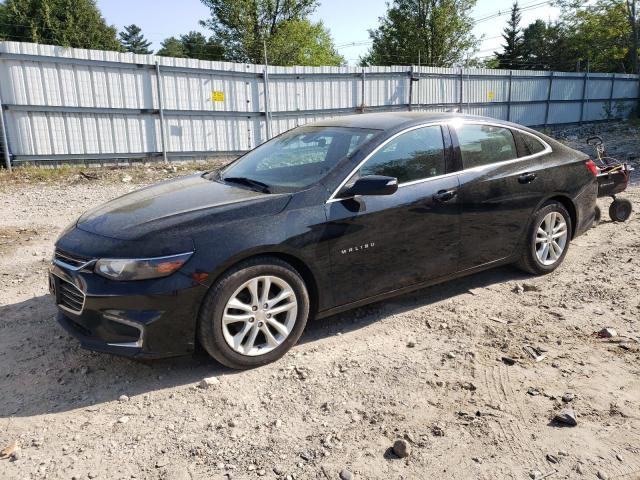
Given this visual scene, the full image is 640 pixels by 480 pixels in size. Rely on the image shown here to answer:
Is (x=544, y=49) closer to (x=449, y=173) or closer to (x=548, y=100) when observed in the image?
(x=548, y=100)

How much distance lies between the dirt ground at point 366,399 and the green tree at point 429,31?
117 ft

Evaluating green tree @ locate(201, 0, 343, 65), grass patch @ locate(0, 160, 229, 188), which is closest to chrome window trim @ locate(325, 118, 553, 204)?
grass patch @ locate(0, 160, 229, 188)

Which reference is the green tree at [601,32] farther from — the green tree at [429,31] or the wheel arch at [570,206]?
the wheel arch at [570,206]

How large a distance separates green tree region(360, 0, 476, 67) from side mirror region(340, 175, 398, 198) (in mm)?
35774

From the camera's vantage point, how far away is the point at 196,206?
356 cm

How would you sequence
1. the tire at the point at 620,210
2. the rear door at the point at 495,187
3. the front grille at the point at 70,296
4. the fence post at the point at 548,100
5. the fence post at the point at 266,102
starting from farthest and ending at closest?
the fence post at the point at 548,100 → the fence post at the point at 266,102 → the tire at the point at 620,210 → the rear door at the point at 495,187 → the front grille at the point at 70,296

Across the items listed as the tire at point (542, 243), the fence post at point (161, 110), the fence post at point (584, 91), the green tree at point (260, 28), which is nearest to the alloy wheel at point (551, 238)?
the tire at point (542, 243)

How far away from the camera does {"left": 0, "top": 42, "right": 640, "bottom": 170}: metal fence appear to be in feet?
36.8

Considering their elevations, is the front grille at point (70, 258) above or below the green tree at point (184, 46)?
below

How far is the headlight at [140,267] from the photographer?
3102 mm

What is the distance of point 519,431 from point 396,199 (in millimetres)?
1791

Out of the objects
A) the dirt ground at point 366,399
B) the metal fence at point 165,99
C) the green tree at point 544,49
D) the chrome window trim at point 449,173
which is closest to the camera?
the dirt ground at point 366,399

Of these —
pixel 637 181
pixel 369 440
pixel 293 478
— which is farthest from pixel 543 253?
pixel 637 181

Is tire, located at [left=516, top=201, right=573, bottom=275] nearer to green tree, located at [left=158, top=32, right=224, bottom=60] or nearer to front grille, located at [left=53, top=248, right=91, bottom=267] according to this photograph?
front grille, located at [left=53, top=248, right=91, bottom=267]
